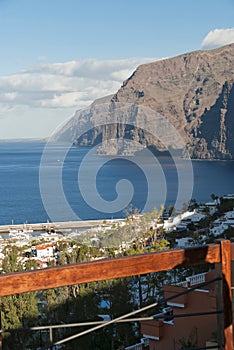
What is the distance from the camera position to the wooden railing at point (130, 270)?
1.03 m

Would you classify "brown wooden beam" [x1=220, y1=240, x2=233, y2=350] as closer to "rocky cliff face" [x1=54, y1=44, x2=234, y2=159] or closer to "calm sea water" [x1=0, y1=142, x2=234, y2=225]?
"calm sea water" [x1=0, y1=142, x2=234, y2=225]

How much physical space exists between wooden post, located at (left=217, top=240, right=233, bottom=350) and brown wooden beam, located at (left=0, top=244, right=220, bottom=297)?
2 cm

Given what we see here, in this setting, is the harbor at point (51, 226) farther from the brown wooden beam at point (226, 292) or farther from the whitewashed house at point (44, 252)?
the brown wooden beam at point (226, 292)

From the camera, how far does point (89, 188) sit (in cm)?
4194

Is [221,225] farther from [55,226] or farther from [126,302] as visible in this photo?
[55,226]

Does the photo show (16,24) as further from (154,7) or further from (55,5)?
(154,7)

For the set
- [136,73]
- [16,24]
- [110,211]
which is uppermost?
[136,73]

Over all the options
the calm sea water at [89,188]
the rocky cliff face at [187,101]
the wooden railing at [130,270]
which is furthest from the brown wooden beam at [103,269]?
the rocky cliff face at [187,101]

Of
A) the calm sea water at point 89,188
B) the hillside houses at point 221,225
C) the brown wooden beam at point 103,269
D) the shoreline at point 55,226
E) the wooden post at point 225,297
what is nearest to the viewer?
the brown wooden beam at point 103,269

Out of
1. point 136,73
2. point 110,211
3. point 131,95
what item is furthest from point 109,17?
point 136,73

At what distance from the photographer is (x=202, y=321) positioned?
3.59 metres

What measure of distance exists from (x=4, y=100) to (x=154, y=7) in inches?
1397

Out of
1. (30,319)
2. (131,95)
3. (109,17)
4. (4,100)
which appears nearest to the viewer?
(30,319)

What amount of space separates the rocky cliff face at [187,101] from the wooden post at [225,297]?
52.8m
